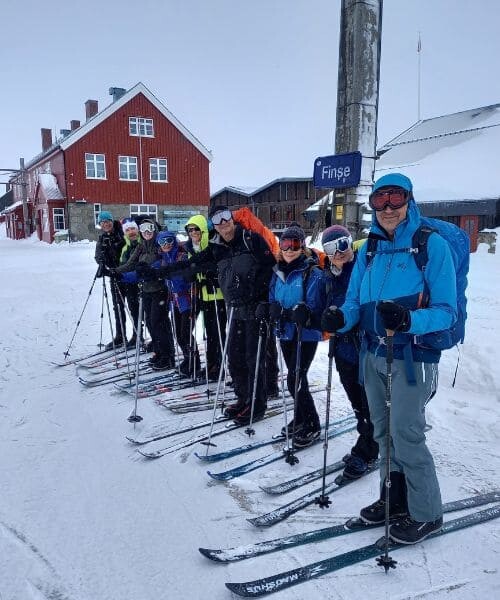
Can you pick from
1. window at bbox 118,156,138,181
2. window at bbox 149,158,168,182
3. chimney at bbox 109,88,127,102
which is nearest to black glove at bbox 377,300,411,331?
window at bbox 118,156,138,181

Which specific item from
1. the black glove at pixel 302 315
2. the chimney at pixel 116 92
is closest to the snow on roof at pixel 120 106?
the chimney at pixel 116 92

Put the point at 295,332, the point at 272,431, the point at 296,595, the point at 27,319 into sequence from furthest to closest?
the point at 27,319, the point at 272,431, the point at 295,332, the point at 296,595

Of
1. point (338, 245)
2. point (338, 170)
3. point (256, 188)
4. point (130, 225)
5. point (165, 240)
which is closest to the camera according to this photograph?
point (338, 245)

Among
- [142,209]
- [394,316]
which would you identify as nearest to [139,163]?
[142,209]

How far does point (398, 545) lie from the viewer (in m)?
2.84

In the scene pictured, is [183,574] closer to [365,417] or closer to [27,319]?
[365,417]

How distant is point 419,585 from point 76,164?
3154 centimetres

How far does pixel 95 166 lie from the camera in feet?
99.7

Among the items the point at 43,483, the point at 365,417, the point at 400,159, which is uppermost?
the point at 400,159

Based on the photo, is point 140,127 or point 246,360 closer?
point 246,360

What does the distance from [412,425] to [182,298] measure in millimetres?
3967

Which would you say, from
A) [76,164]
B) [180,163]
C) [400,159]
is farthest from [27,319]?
[180,163]

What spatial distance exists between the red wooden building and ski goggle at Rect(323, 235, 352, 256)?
95.1ft

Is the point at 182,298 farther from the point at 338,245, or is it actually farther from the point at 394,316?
the point at 394,316
